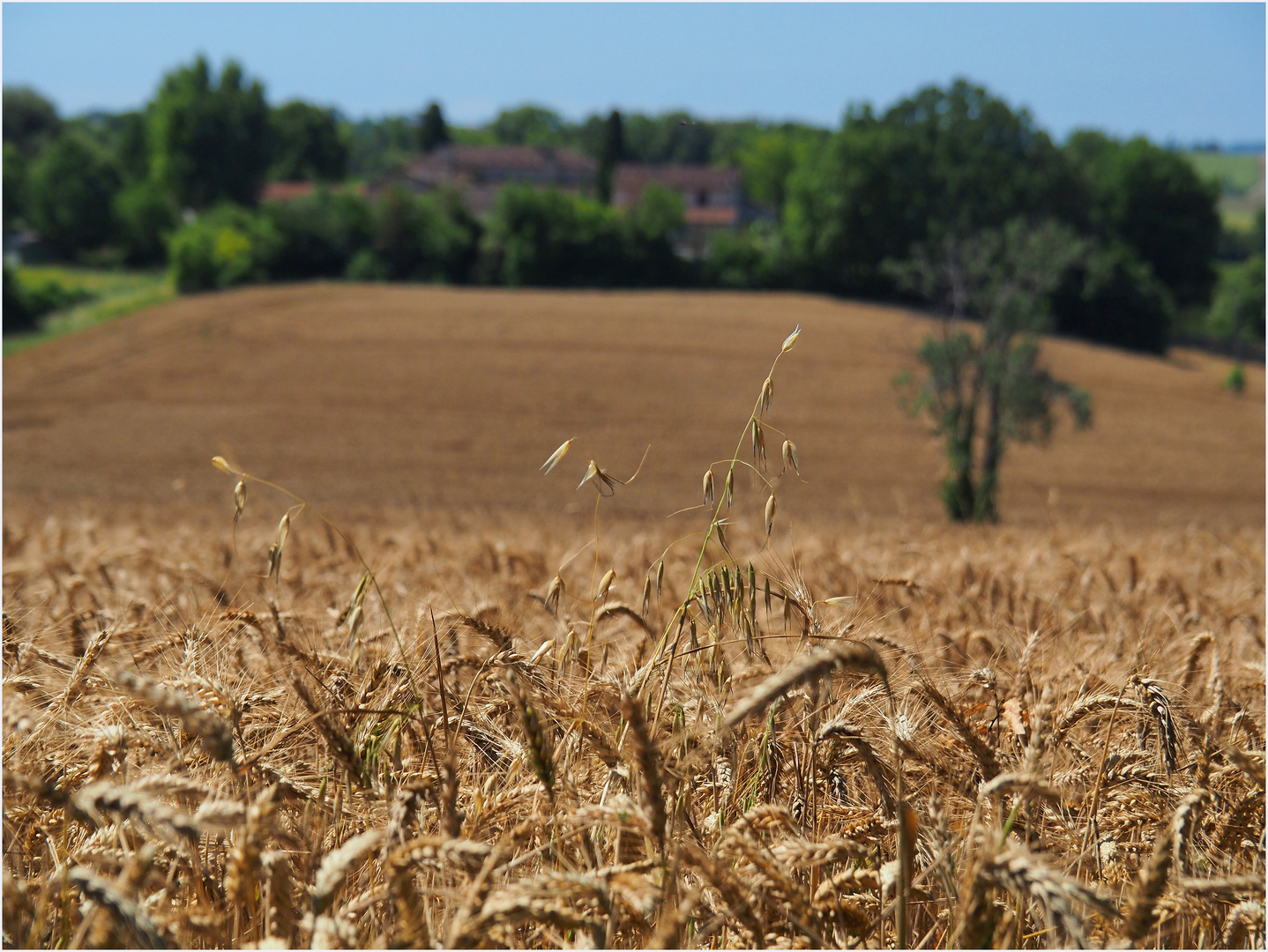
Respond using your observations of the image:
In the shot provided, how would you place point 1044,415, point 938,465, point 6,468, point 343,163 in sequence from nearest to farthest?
point 1044,415 → point 6,468 → point 938,465 → point 343,163

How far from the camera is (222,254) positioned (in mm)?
67000

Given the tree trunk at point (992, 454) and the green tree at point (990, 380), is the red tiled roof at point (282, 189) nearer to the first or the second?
the green tree at point (990, 380)

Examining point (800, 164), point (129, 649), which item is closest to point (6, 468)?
point (129, 649)

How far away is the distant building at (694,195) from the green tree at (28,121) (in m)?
73.0

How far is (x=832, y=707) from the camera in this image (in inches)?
77.0

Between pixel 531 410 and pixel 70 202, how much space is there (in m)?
65.9

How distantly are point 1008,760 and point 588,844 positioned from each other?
92 cm

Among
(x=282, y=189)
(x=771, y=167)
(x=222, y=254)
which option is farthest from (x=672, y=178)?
(x=282, y=189)

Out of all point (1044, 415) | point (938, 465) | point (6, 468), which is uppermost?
point (1044, 415)

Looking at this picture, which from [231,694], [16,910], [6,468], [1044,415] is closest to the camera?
[16,910]

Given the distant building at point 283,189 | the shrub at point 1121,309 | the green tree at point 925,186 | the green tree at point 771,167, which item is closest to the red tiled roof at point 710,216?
the green tree at point 925,186

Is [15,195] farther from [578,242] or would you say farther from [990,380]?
[990,380]

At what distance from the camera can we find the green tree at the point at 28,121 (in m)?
105

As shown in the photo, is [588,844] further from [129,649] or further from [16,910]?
[129,649]
